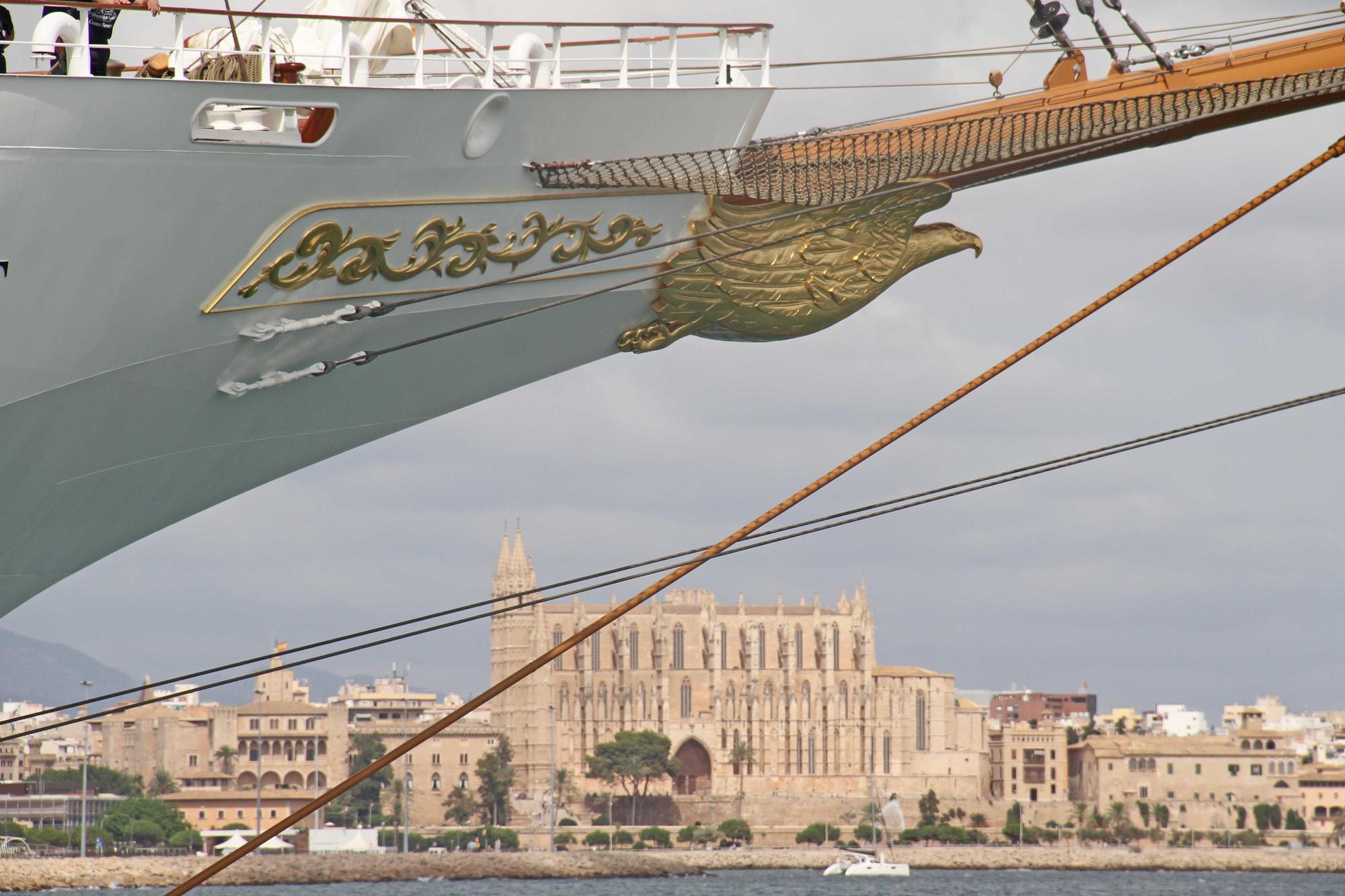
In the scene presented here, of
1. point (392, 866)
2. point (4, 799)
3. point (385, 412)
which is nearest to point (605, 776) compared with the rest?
point (392, 866)

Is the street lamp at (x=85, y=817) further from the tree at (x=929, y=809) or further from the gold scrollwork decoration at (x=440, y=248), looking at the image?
the gold scrollwork decoration at (x=440, y=248)

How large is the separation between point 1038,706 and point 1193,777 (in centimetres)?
5784

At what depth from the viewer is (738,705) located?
98.4 metres

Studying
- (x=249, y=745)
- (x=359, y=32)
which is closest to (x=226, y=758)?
(x=249, y=745)

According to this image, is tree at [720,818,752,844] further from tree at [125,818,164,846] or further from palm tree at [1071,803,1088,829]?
tree at [125,818,164,846]

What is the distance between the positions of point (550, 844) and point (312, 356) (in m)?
83.0

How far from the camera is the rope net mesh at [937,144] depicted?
282 inches

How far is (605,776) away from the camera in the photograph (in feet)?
309

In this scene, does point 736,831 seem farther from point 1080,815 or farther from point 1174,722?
point 1174,722

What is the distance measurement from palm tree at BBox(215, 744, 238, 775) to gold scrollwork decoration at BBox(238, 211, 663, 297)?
310 ft

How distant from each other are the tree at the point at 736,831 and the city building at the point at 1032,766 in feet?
66.0

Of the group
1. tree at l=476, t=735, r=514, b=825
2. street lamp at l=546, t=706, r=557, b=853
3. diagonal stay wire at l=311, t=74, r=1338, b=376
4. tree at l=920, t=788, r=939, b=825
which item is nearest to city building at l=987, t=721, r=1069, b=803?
tree at l=920, t=788, r=939, b=825

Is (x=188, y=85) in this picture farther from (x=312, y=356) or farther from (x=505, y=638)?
(x=505, y=638)

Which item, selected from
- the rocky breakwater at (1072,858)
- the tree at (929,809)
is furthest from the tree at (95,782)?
the tree at (929,809)
